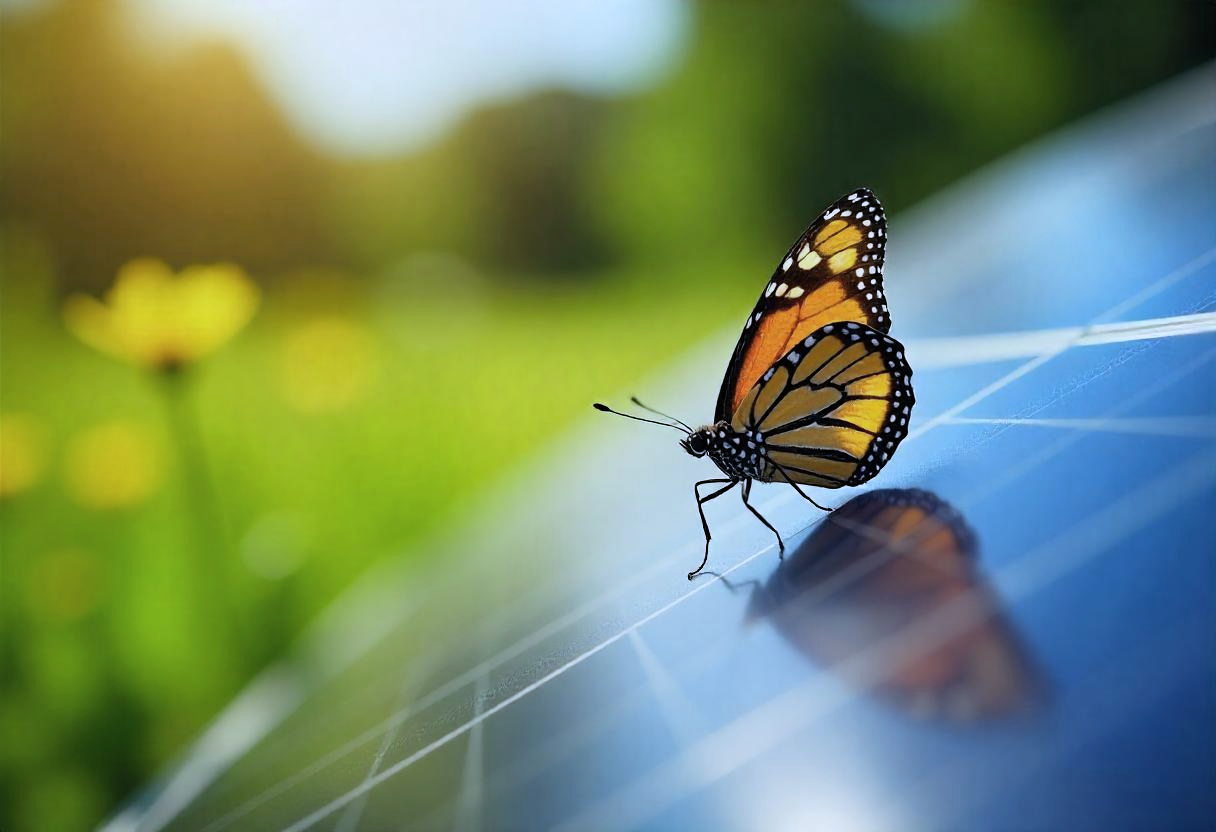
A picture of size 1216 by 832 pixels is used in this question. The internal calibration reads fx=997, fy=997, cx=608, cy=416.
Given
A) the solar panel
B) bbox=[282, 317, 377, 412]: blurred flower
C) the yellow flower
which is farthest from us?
bbox=[282, 317, 377, 412]: blurred flower

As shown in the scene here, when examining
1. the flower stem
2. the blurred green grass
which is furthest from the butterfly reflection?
the blurred green grass

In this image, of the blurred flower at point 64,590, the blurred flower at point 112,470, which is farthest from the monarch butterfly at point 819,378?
the blurred flower at point 112,470

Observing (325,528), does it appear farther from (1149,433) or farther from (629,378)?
(629,378)

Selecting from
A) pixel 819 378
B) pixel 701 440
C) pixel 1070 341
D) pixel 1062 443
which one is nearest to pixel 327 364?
pixel 701 440

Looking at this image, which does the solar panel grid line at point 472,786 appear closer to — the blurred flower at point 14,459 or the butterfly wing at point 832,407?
the butterfly wing at point 832,407

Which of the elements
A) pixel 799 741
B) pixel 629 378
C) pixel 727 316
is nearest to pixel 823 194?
pixel 727 316

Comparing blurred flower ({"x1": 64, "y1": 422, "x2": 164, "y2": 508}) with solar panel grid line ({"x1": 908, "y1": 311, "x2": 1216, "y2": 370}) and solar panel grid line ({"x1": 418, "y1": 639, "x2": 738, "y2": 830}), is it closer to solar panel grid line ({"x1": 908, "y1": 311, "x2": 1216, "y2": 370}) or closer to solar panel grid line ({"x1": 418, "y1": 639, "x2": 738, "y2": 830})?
solar panel grid line ({"x1": 908, "y1": 311, "x2": 1216, "y2": 370})
